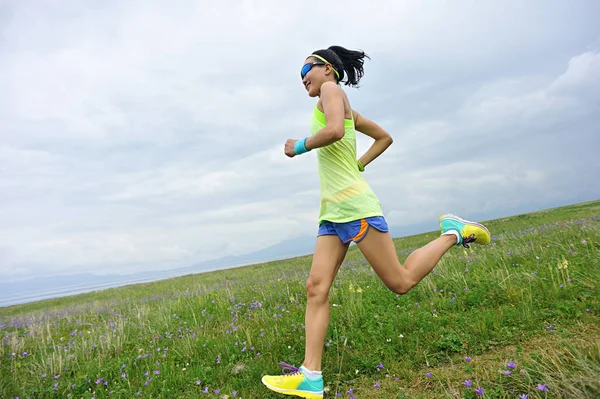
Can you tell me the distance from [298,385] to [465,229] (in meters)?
2.69

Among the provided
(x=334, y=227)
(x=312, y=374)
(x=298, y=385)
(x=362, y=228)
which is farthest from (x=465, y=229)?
(x=298, y=385)

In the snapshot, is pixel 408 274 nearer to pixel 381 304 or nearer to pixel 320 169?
pixel 320 169

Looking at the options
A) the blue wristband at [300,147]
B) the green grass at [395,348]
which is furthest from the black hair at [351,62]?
the green grass at [395,348]

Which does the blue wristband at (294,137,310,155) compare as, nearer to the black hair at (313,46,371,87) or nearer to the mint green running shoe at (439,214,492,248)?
the black hair at (313,46,371,87)

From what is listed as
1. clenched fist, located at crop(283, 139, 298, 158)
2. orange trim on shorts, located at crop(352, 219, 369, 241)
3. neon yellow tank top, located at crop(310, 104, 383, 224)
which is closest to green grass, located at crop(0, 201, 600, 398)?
orange trim on shorts, located at crop(352, 219, 369, 241)

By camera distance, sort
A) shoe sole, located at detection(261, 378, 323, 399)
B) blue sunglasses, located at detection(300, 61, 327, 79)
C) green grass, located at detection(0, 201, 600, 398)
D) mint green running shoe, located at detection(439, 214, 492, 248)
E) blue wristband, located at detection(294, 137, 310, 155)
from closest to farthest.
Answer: green grass, located at detection(0, 201, 600, 398) < shoe sole, located at detection(261, 378, 323, 399) < blue wristband, located at detection(294, 137, 310, 155) < blue sunglasses, located at detection(300, 61, 327, 79) < mint green running shoe, located at detection(439, 214, 492, 248)

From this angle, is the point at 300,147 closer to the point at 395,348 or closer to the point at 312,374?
the point at 312,374

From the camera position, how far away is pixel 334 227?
3.81 m

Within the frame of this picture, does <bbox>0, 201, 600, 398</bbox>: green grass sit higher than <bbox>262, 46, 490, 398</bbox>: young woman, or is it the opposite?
<bbox>262, 46, 490, 398</bbox>: young woman

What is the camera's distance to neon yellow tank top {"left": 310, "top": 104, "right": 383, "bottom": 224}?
3.62m

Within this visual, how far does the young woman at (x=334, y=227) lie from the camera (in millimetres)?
3574

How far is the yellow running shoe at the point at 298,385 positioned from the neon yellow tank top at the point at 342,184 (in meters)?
1.69

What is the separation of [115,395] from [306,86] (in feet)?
14.9

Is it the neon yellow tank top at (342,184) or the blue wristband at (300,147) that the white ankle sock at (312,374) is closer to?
the neon yellow tank top at (342,184)
